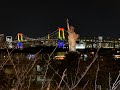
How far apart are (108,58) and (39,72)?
3623mm

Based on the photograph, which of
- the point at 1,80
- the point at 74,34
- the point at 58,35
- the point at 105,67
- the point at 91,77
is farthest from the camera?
the point at 58,35

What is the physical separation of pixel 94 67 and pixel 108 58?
3.18 m

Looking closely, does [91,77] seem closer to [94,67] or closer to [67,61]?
[94,67]

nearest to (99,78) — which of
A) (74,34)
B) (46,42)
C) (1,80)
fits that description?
(1,80)

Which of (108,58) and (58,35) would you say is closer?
(108,58)

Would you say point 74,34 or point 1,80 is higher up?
point 74,34

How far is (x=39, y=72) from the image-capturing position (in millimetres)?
16000

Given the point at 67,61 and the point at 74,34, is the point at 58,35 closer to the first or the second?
the point at 74,34

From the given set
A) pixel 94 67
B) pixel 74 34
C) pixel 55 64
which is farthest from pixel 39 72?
pixel 74 34

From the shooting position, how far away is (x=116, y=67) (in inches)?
603

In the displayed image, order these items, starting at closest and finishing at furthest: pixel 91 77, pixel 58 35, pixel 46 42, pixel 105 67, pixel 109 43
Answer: pixel 91 77
pixel 105 67
pixel 46 42
pixel 109 43
pixel 58 35

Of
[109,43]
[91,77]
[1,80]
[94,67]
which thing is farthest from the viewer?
[109,43]

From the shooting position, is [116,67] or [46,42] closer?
[116,67]

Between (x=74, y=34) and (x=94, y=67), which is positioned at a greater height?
(x=74, y=34)
